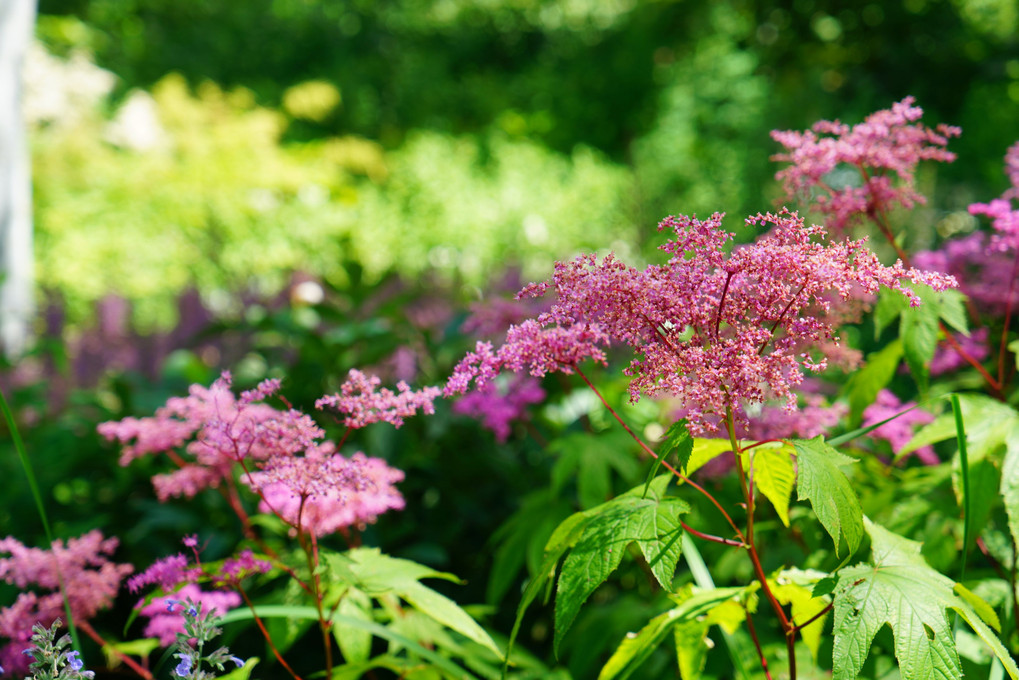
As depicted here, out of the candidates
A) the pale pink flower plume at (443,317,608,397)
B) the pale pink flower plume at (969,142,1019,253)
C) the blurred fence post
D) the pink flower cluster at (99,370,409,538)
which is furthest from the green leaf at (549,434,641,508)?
the blurred fence post

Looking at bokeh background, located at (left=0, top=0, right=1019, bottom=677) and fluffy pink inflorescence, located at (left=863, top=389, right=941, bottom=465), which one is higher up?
fluffy pink inflorescence, located at (left=863, top=389, right=941, bottom=465)

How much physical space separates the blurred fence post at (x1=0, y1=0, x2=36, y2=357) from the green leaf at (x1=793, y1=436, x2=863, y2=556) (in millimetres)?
5218

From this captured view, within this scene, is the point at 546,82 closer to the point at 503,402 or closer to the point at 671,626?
the point at 503,402

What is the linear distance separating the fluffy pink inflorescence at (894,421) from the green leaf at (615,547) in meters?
0.81

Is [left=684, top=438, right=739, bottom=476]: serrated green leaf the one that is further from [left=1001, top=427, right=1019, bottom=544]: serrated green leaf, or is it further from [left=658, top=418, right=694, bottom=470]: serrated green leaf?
→ [left=1001, top=427, right=1019, bottom=544]: serrated green leaf

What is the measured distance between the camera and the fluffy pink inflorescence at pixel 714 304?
0.92m

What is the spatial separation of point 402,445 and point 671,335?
1.54 metres

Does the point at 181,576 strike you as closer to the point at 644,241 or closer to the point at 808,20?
the point at 644,241

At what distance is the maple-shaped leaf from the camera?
36.0 inches

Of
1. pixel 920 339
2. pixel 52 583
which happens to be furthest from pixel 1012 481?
pixel 52 583

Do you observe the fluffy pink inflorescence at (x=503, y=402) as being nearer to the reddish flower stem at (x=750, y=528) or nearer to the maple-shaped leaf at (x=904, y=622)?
the reddish flower stem at (x=750, y=528)

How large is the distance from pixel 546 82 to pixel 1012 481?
13.3 metres

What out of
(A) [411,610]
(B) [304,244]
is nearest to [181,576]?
(A) [411,610]

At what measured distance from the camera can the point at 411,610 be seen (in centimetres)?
159
